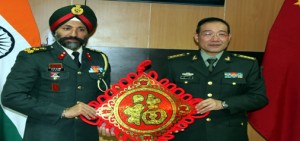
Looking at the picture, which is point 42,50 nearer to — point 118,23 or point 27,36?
point 27,36

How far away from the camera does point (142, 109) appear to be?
1959 millimetres

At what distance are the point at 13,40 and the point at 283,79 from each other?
1908 millimetres

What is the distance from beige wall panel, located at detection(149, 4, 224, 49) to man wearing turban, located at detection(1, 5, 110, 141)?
0.89 meters

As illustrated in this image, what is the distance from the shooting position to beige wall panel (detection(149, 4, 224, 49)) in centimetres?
289

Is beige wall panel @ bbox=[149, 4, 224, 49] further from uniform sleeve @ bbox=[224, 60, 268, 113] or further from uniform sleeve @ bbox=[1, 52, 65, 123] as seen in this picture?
uniform sleeve @ bbox=[1, 52, 65, 123]

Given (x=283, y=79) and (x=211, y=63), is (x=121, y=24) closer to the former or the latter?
→ (x=211, y=63)

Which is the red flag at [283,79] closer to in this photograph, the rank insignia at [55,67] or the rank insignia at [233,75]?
the rank insignia at [233,75]

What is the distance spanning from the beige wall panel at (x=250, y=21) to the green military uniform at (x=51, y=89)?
4.69 ft

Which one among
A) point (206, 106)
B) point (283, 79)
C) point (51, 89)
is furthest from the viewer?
point (283, 79)

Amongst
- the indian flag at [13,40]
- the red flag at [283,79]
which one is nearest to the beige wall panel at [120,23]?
the indian flag at [13,40]

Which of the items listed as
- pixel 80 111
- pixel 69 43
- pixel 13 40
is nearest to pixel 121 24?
pixel 13 40

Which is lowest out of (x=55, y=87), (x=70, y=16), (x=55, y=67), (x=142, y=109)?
(x=142, y=109)

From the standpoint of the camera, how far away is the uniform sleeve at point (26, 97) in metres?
1.83

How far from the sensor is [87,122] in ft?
6.22
